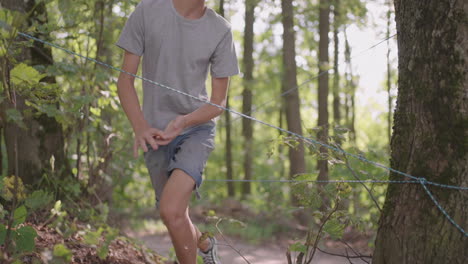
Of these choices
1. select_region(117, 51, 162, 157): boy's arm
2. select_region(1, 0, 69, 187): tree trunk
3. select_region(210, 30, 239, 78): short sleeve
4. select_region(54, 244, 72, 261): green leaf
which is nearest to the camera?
select_region(54, 244, 72, 261): green leaf

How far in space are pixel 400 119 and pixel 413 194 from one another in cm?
40

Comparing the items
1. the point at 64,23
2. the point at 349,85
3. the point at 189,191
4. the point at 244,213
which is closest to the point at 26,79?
the point at 189,191

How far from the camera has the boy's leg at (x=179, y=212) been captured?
2.96 m

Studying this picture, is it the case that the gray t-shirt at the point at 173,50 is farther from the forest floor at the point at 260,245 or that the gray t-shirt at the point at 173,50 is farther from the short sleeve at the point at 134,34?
the forest floor at the point at 260,245

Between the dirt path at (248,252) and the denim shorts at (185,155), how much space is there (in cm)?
233

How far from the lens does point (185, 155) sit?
312 centimetres

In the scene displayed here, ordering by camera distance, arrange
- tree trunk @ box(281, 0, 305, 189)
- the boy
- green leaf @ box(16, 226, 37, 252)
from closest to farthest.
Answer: green leaf @ box(16, 226, 37, 252)
the boy
tree trunk @ box(281, 0, 305, 189)

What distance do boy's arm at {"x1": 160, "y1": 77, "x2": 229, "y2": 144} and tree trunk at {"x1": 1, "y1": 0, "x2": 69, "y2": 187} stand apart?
2.27m

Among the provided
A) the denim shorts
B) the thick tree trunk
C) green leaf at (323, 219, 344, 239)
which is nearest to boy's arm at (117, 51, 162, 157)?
the denim shorts

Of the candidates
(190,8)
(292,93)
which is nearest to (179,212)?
(190,8)

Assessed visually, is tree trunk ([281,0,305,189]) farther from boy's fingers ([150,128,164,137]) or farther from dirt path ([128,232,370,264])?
boy's fingers ([150,128,164,137])

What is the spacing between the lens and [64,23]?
5.15m

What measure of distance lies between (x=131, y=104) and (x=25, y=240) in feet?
3.12

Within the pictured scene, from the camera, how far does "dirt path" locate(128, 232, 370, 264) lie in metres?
6.24
